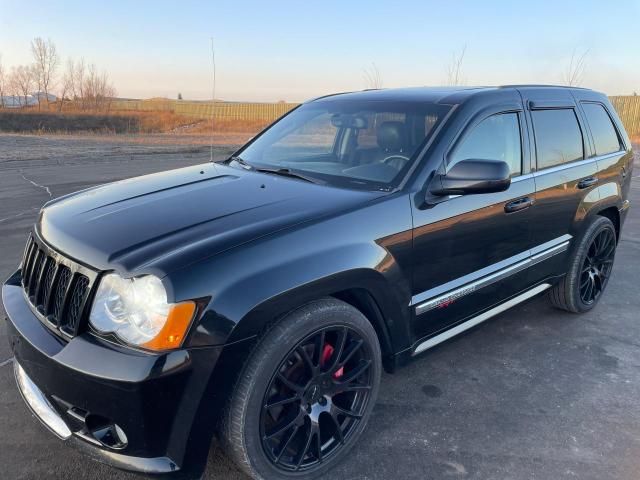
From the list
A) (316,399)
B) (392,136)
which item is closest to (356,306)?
(316,399)

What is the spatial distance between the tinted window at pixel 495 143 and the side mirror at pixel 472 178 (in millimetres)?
209

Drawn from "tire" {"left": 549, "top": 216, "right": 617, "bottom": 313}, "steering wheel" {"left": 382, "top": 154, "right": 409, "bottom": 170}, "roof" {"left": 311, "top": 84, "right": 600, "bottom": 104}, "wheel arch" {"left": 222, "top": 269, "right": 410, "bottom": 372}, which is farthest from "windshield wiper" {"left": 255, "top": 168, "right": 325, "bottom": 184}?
"tire" {"left": 549, "top": 216, "right": 617, "bottom": 313}

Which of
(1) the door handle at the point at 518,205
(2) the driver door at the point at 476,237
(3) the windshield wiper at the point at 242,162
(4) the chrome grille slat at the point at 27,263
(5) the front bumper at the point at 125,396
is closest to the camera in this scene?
(5) the front bumper at the point at 125,396

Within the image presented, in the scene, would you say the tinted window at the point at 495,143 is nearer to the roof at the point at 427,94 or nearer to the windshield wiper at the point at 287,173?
the roof at the point at 427,94

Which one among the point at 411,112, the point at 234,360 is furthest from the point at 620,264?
the point at 234,360

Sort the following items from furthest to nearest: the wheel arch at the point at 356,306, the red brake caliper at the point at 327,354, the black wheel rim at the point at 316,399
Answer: the red brake caliper at the point at 327,354 → the black wheel rim at the point at 316,399 → the wheel arch at the point at 356,306

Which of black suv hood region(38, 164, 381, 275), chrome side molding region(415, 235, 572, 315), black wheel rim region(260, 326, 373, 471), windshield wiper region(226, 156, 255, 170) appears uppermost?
windshield wiper region(226, 156, 255, 170)

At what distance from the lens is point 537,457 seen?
267cm

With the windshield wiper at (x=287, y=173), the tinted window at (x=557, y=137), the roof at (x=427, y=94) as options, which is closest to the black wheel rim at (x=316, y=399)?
the windshield wiper at (x=287, y=173)

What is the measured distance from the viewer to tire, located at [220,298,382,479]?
216cm

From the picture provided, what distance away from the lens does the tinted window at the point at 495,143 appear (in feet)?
10.2

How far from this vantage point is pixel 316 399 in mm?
2484

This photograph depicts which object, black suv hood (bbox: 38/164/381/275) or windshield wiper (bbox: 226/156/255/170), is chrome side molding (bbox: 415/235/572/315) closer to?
black suv hood (bbox: 38/164/381/275)

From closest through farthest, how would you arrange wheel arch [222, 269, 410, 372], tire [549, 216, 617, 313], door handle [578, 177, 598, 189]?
wheel arch [222, 269, 410, 372] < door handle [578, 177, 598, 189] < tire [549, 216, 617, 313]
